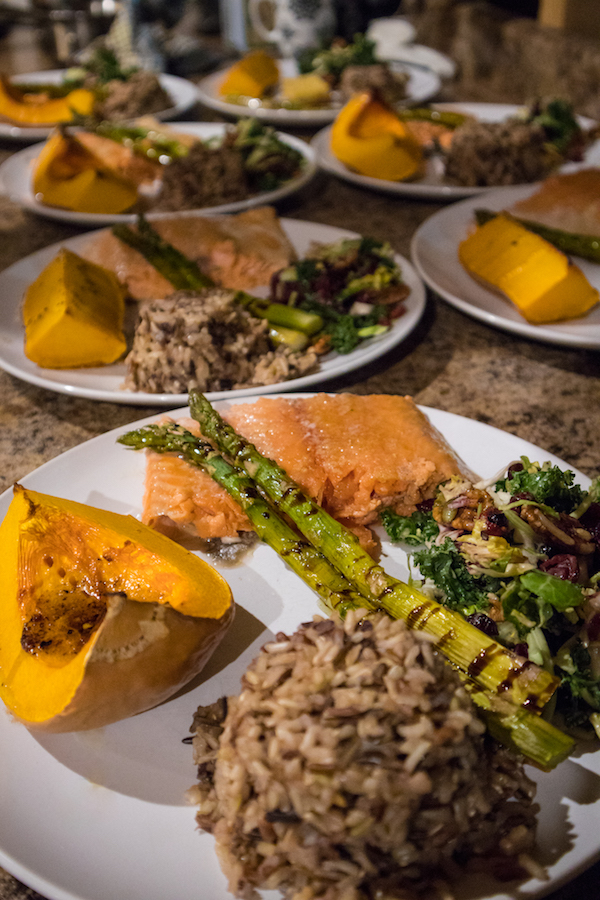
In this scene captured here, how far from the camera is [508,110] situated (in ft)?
18.1

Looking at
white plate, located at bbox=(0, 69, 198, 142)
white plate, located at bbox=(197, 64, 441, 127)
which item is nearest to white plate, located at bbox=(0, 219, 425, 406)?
white plate, located at bbox=(0, 69, 198, 142)

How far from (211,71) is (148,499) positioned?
672 cm

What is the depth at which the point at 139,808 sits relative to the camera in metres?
1.48

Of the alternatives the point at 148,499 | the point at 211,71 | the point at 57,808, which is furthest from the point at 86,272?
the point at 211,71

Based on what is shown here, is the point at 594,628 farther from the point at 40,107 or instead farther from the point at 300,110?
the point at 40,107

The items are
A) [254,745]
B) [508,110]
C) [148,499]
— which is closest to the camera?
[254,745]

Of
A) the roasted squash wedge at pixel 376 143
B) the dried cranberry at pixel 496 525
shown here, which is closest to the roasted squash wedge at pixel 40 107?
the roasted squash wedge at pixel 376 143

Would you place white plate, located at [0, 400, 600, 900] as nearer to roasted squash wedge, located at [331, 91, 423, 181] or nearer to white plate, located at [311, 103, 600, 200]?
white plate, located at [311, 103, 600, 200]

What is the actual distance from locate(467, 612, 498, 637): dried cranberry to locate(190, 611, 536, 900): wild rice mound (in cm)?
38

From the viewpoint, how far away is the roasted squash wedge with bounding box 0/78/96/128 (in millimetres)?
5521

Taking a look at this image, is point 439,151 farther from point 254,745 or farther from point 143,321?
point 254,745

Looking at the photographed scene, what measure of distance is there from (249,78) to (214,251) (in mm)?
3150

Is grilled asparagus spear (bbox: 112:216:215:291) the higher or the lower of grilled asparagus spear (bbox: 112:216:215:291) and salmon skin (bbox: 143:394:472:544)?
the higher

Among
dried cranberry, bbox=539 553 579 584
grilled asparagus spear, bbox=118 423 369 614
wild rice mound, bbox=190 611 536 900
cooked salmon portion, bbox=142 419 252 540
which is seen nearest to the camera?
wild rice mound, bbox=190 611 536 900
